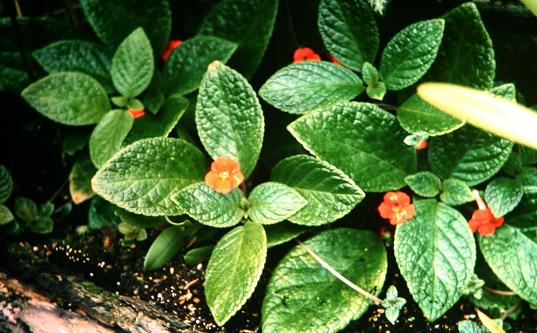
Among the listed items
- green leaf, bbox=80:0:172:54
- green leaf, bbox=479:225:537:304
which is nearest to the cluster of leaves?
green leaf, bbox=479:225:537:304

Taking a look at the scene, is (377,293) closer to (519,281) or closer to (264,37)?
(519,281)

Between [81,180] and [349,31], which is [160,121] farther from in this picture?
[349,31]

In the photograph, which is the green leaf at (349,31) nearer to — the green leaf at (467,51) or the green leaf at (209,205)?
the green leaf at (467,51)

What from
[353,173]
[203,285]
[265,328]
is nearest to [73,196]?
[203,285]

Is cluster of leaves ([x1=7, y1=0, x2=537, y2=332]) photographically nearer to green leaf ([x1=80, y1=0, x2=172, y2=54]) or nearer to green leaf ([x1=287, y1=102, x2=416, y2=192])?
green leaf ([x1=287, y1=102, x2=416, y2=192])

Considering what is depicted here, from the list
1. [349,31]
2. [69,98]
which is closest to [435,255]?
[349,31]

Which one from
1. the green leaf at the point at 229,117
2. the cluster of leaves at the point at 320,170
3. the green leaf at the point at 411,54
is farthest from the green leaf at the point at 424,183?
the green leaf at the point at 229,117
